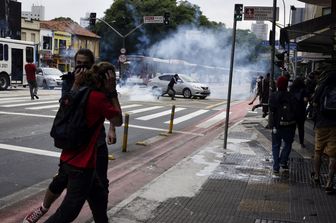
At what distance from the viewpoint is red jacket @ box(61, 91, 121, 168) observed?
4031 mm

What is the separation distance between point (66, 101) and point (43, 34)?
6052 centimetres

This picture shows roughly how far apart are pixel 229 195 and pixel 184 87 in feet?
77.0

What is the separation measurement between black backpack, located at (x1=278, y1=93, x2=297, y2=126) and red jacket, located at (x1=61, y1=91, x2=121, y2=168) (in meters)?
4.28

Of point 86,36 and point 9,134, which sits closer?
point 9,134

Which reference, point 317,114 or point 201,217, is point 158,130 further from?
point 201,217

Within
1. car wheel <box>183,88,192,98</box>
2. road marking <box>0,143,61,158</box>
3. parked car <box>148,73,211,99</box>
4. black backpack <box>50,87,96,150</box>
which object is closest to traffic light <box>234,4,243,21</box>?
road marking <box>0,143,61,158</box>

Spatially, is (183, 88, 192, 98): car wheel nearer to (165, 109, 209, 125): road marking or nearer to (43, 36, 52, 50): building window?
(165, 109, 209, 125): road marking

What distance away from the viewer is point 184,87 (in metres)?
30.0

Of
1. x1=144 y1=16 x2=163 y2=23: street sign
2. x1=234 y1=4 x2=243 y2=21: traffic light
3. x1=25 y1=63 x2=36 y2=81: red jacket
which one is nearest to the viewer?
x1=234 y1=4 x2=243 y2=21: traffic light

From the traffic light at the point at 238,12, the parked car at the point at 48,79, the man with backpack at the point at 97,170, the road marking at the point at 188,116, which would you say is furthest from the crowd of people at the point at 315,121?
the parked car at the point at 48,79

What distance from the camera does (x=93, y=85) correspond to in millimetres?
4137

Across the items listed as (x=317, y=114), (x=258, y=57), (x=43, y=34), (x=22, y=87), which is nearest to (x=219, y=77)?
(x=258, y=57)

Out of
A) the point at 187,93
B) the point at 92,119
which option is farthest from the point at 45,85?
the point at 92,119

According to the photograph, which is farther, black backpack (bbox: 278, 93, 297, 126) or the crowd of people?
black backpack (bbox: 278, 93, 297, 126)
